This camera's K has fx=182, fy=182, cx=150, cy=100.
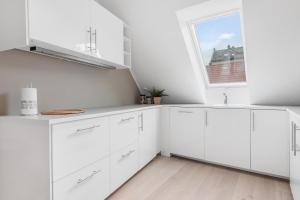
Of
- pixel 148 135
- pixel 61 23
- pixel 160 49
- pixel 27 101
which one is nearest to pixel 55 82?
pixel 27 101

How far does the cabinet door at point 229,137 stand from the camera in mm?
2324

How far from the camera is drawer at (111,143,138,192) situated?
1833 mm

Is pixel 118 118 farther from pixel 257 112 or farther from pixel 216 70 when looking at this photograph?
pixel 216 70

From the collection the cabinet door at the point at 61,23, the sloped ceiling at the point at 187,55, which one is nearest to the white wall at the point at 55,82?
the cabinet door at the point at 61,23

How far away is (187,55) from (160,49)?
416 mm

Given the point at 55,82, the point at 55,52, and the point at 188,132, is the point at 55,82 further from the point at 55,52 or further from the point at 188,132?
the point at 188,132

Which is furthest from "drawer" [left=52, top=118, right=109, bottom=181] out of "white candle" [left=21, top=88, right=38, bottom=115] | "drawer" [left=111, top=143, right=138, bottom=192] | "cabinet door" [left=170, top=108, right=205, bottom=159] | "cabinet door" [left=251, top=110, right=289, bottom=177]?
"cabinet door" [left=251, top=110, right=289, bottom=177]

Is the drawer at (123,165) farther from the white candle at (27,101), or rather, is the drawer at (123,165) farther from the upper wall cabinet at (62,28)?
the upper wall cabinet at (62,28)

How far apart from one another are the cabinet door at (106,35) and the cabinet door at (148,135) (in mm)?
838

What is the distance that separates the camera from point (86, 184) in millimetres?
1492

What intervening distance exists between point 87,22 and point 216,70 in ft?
7.00

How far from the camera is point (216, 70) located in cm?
302

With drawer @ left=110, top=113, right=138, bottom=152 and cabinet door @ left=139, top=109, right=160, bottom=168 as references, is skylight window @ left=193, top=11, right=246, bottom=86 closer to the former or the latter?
cabinet door @ left=139, top=109, right=160, bottom=168

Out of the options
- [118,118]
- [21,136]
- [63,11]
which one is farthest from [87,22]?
[21,136]
